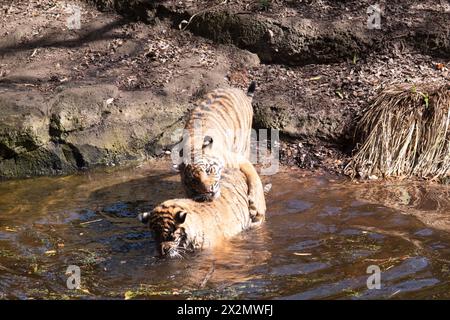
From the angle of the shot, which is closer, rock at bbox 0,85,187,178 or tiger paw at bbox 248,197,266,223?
tiger paw at bbox 248,197,266,223

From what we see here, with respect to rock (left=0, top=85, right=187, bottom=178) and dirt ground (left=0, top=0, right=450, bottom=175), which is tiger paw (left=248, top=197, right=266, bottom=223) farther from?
rock (left=0, top=85, right=187, bottom=178)

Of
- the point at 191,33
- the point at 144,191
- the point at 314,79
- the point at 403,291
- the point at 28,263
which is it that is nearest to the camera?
the point at 403,291

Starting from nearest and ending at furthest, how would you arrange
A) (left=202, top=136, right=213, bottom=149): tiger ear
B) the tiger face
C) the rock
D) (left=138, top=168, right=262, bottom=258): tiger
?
(left=138, top=168, right=262, bottom=258): tiger < the tiger face < (left=202, top=136, right=213, bottom=149): tiger ear < the rock

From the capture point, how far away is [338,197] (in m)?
6.99

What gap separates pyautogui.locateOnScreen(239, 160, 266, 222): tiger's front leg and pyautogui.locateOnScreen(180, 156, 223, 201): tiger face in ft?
1.25

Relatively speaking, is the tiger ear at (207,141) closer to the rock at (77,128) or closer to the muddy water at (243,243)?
the muddy water at (243,243)

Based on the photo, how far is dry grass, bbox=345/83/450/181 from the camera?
7.46 m

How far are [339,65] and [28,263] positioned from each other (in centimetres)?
477

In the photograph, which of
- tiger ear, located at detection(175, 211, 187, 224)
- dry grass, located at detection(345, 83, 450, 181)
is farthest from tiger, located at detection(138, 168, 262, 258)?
dry grass, located at detection(345, 83, 450, 181)

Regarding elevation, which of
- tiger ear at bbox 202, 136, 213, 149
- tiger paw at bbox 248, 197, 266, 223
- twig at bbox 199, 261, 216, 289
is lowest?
twig at bbox 199, 261, 216, 289

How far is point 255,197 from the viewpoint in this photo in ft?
21.3

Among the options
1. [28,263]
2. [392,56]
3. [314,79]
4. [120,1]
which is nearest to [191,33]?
[120,1]

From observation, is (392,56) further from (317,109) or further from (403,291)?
(403,291)

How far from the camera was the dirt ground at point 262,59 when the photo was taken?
27.1 ft
